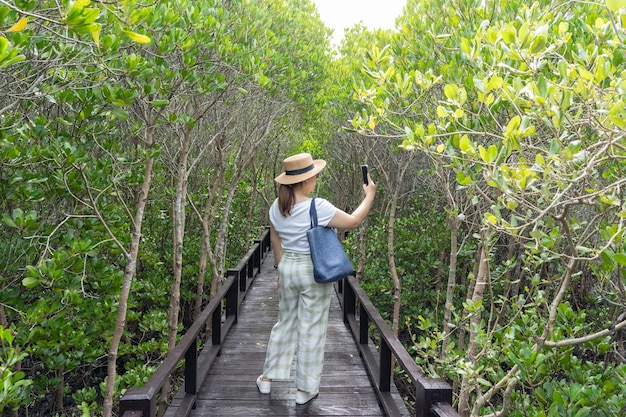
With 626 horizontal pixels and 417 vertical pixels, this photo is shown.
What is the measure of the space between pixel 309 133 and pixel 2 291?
12.8 metres

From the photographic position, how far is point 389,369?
4059 mm

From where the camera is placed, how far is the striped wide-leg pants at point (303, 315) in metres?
3.61

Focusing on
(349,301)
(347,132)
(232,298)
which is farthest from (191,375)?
(347,132)

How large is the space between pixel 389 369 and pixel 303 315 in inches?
40.0

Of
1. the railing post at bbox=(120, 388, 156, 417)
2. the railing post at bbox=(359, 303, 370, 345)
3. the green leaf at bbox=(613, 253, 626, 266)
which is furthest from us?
the railing post at bbox=(359, 303, 370, 345)

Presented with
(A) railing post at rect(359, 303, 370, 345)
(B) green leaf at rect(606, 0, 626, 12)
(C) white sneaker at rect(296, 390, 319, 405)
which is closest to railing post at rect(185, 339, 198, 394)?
(C) white sneaker at rect(296, 390, 319, 405)

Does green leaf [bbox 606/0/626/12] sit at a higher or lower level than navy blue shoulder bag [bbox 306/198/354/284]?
higher

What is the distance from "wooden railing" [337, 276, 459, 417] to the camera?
8.67 feet

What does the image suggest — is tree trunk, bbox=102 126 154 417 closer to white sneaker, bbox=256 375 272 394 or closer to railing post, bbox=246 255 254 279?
white sneaker, bbox=256 375 272 394

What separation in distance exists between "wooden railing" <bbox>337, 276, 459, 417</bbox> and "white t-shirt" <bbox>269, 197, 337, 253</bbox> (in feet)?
3.17

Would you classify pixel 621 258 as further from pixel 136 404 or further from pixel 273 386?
pixel 273 386

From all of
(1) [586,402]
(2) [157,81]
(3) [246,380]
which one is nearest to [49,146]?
(2) [157,81]

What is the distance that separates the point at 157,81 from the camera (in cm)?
442

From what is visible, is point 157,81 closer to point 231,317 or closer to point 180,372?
point 231,317
